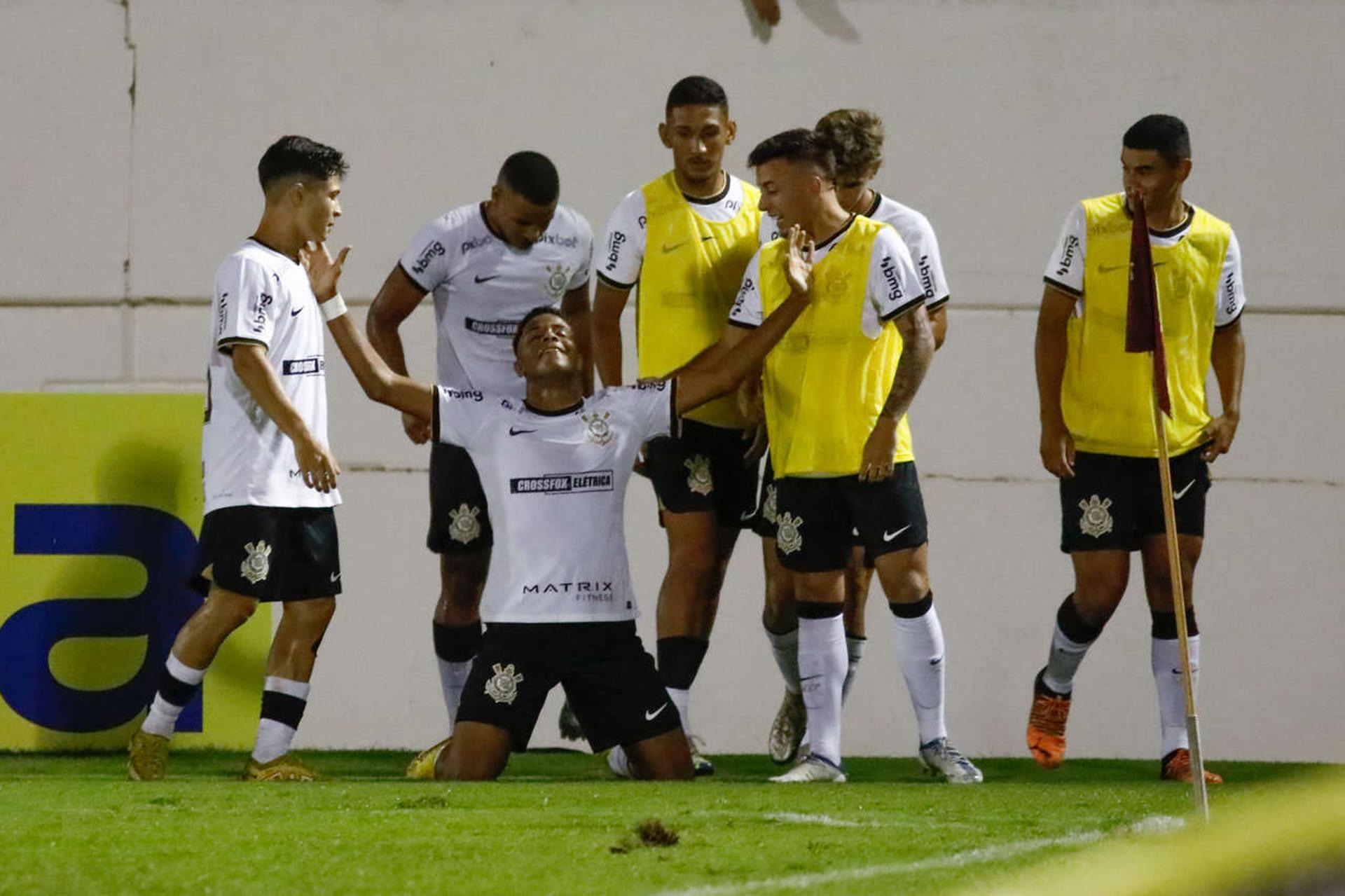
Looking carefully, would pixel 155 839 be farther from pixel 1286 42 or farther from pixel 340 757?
pixel 1286 42

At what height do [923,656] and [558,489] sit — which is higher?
[558,489]

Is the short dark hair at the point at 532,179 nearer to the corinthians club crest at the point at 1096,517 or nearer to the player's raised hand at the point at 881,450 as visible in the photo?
the player's raised hand at the point at 881,450

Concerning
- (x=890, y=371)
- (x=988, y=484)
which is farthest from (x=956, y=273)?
(x=890, y=371)

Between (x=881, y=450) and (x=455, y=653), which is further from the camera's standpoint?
(x=455, y=653)

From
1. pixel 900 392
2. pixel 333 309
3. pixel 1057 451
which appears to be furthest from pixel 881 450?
pixel 333 309

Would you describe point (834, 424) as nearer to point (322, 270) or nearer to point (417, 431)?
point (417, 431)

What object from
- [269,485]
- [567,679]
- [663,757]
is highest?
[269,485]

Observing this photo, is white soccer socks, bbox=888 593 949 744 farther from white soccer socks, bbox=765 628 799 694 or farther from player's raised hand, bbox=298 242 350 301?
player's raised hand, bbox=298 242 350 301

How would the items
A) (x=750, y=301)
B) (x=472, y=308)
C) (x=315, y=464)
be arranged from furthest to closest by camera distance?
(x=472, y=308), (x=750, y=301), (x=315, y=464)

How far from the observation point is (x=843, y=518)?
16.2 feet

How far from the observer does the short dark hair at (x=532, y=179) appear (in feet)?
17.8

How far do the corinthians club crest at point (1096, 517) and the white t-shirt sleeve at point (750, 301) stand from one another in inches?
45.9

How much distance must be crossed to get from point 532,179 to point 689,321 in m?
0.64

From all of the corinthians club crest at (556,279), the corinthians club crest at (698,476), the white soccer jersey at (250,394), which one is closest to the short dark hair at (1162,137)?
the corinthians club crest at (698,476)
